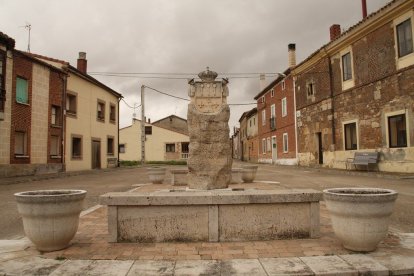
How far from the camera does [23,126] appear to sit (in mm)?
18125

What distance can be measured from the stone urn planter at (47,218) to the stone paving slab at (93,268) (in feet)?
1.76

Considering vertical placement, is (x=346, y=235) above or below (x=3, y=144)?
below

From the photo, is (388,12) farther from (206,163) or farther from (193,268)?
(193,268)

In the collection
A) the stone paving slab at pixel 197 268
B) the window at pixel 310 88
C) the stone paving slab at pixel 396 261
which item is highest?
the window at pixel 310 88

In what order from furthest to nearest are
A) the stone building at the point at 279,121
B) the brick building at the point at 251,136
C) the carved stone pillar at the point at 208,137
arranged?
1. the brick building at the point at 251,136
2. the stone building at the point at 279,121
3. the carved stone pillar at the point at 208,137

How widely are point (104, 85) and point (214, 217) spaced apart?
81.1 feet

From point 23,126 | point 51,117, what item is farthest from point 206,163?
point 51,117

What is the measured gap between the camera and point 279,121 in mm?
31031

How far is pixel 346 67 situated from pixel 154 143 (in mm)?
29344

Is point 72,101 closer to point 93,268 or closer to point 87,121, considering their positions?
point 87,121

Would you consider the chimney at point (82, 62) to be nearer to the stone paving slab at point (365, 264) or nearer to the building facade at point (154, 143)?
the building facade at point (154, 143)

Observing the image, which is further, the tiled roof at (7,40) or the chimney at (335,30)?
the chimney at (335,30)

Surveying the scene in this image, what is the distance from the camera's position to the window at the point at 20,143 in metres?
17.8

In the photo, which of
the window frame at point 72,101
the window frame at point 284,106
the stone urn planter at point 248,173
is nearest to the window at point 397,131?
the stone urn planter at point 248,173
